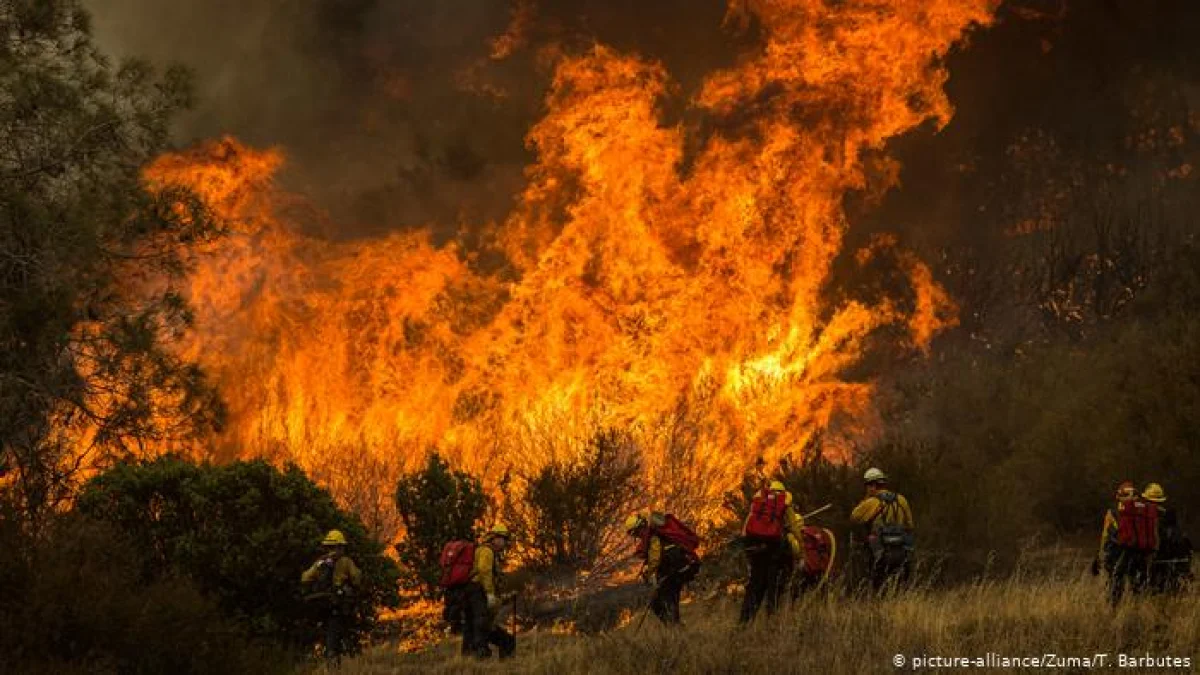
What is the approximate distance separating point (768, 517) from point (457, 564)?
358 cm

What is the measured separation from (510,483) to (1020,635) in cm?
1548

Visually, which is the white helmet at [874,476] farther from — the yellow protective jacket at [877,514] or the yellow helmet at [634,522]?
the yellow helmet at [634,522]

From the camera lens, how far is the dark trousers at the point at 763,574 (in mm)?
12398

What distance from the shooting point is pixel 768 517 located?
1238 centimetres

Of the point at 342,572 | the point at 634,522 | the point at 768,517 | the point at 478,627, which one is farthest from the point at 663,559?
the point at 342,572

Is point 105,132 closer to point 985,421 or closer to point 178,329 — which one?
point 178,329

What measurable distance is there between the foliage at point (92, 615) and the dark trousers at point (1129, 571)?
873cm

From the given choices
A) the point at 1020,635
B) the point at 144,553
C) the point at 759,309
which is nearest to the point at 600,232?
the point at 759,309

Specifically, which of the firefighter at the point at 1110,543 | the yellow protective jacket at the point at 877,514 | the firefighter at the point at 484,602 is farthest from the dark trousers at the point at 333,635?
the firefighter at the point at 1110,543

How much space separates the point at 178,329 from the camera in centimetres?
1895

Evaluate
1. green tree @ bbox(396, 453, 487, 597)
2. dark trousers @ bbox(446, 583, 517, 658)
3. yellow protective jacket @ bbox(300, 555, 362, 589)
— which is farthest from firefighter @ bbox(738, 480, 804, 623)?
green tree @ bbox(396, 453, 487, 597)

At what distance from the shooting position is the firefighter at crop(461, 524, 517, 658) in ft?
42.4

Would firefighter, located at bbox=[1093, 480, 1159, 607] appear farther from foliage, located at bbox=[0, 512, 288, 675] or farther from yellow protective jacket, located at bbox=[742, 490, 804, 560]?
foliage, located at bbox=[0, 512, 288, 675]

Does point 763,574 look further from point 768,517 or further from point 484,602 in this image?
point 484,602
